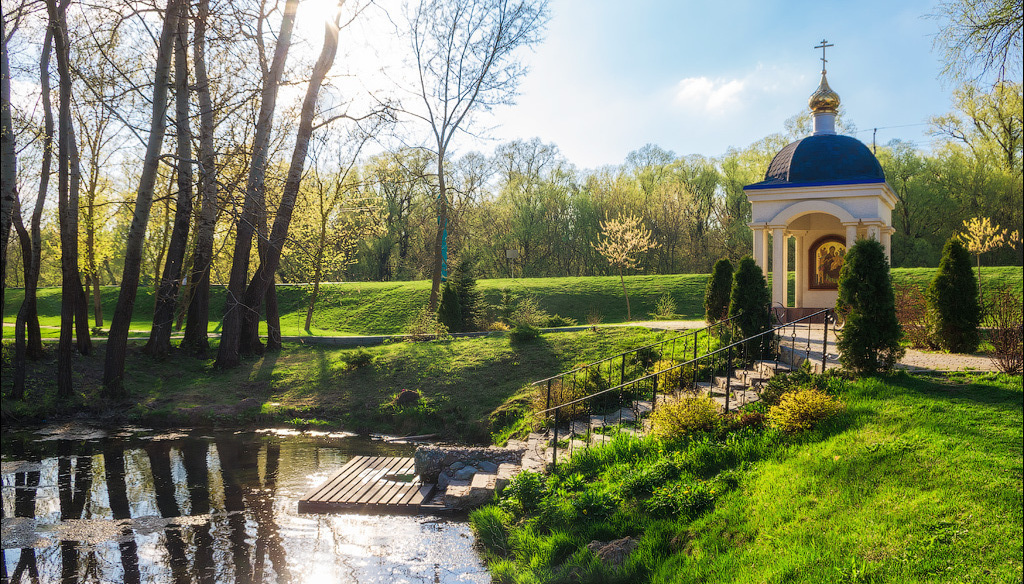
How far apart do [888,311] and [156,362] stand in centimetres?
1665

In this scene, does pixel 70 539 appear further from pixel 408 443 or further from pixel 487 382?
pixel 487 382

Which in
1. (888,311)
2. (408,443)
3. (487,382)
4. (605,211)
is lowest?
(408,443)

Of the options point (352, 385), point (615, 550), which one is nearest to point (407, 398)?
point (352, 385)

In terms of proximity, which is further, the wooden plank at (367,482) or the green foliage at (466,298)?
the green foliage at (466,298)

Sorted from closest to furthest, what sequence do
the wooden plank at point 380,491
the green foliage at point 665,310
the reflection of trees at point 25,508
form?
the reflection of trees at point 25,508
the wooden plank at point 380,491
the green foliage at point 665,310

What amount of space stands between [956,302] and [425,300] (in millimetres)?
21927

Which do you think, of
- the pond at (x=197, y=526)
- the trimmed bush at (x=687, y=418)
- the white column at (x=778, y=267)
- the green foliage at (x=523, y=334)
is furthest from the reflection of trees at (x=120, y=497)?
the white column at (x=778, y=267)

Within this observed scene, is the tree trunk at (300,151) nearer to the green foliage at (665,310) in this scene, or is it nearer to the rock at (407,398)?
the rock at (407,398)

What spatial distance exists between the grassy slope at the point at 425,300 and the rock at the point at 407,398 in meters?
11.0

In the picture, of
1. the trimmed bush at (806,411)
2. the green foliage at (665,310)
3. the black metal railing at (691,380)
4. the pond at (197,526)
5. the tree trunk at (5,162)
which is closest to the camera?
the tree trunk at (5,162)

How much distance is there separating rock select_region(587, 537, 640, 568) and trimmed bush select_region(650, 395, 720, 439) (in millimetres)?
2084

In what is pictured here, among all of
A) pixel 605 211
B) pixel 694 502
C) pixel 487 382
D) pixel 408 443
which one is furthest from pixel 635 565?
pixel 605 211

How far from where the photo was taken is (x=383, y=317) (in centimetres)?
2727

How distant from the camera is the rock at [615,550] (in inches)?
213
